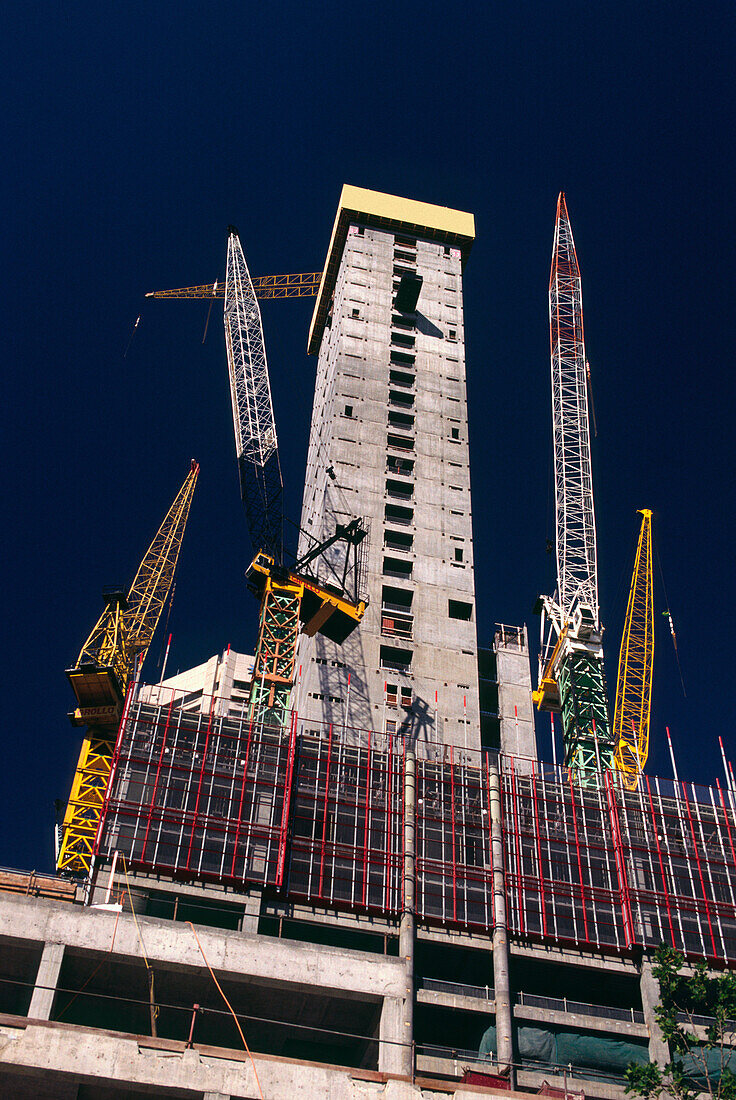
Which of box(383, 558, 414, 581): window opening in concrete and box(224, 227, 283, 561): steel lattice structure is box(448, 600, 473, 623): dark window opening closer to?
box(383, 558, 414, 581): window opening in concrete

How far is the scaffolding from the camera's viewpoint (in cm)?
6328

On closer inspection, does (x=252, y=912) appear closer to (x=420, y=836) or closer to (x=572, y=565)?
(x=420, y=836)

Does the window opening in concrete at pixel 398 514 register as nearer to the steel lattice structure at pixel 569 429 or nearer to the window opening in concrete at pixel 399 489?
the window opening in concrete at pixel 399 489

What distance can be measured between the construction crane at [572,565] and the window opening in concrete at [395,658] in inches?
742

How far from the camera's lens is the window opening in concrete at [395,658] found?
89188 millimetres

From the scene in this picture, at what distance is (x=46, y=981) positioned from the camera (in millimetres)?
54125

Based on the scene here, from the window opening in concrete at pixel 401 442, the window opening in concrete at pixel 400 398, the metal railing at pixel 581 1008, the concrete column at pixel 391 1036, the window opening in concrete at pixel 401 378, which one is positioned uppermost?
the window opening in concrete at pixel 401 378

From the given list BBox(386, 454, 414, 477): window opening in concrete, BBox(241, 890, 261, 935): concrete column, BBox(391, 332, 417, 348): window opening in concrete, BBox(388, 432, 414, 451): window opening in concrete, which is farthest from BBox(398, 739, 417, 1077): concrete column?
BBox(391, 332, 417, 348): window opening in concrete

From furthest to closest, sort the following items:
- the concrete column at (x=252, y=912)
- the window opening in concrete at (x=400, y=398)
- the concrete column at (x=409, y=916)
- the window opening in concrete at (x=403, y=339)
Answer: the window opening in concrete at (x=403, y=339), the window opening in concrete at (x=400, y=398), the concrete column at (x=252, y=912), the concrete column at (x=409, y=916)

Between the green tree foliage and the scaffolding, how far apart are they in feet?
16.6

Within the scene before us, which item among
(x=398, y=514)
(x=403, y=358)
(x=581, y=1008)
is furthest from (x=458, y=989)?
(x=403, y=358)

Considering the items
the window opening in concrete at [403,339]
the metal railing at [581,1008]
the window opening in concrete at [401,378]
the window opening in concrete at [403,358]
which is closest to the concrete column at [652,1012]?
the metal railing at [581,1008]

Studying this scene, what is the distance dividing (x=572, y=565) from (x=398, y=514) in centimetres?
2469

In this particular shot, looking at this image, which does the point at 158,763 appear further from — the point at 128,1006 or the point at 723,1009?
the point at 723,1009
